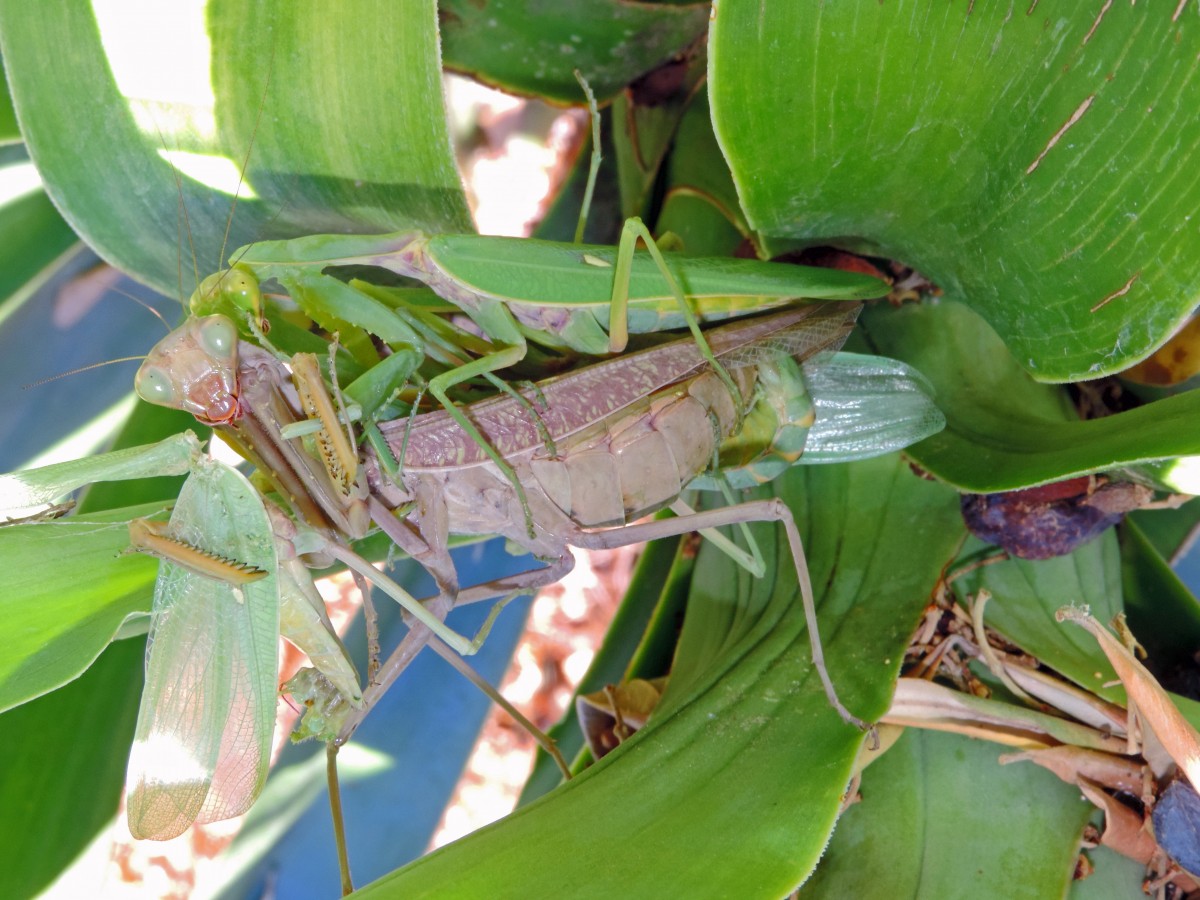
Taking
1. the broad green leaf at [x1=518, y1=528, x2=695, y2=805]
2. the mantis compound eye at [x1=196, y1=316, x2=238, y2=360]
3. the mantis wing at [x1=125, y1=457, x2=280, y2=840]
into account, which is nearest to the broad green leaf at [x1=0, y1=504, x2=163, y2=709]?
the mantis wing at [x1=125, y1=457, x2=280, y2=840]

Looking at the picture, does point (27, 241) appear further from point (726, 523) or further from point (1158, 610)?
point (1158, 610)

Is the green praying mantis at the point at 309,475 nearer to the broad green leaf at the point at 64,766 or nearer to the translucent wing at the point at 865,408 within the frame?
the translucent wing at the point at 865,408

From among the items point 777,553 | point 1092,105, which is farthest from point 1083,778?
point 1092,105

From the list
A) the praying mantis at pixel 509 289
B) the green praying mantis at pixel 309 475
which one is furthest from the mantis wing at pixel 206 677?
the praying mantis at pixel 509 289

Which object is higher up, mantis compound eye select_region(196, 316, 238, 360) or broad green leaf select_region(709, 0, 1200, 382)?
broad green leaf select_region(709, 0, 1200, 382)

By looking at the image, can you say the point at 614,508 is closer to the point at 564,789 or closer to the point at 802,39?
the point at 564,789

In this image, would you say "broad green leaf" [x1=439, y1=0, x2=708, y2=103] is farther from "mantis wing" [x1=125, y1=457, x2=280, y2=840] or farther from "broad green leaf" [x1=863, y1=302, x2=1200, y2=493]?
"mantis wing" [x1=125, y1=457, x2=280, y2=840]

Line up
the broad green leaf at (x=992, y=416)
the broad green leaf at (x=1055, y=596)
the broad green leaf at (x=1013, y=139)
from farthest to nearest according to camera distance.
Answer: the broad green leaf at (x=1055, y=596) < the broad green leaf at (x=992, y=416) < the broad green leaf at (x=1013, y=139)
